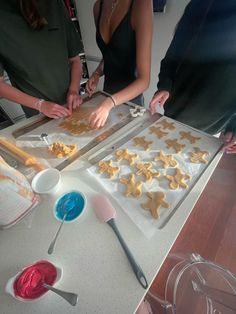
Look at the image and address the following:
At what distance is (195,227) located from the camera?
1013 mm

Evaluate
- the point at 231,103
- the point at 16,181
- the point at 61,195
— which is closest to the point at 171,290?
the point at 61,195

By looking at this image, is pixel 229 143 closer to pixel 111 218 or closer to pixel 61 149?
pixel 111 218

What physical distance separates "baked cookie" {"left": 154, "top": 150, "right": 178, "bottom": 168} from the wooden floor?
0.52 m

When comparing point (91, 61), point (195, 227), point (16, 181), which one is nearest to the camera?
point (16, 181)

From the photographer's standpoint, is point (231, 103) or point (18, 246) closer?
point (18, 246)

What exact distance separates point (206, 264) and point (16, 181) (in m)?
0.61

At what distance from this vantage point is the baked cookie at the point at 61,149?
637mm

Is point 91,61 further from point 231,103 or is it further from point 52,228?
point 52,228

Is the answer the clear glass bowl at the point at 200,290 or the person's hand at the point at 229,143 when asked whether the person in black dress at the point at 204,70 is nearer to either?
the person's hand at the point at 229,143

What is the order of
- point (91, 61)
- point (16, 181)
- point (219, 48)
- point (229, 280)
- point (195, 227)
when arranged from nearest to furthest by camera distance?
point (16, 181) < point (229, 280) < point (219, 48) < point (195, 227) < point (91, 61)

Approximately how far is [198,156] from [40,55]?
754mm

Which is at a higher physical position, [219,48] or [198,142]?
[219,48]

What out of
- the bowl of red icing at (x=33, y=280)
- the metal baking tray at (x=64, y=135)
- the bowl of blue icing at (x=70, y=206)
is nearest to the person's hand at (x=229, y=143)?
the metal baking tray at (x=64, y=135)

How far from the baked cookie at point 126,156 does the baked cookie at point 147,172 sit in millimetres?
27
